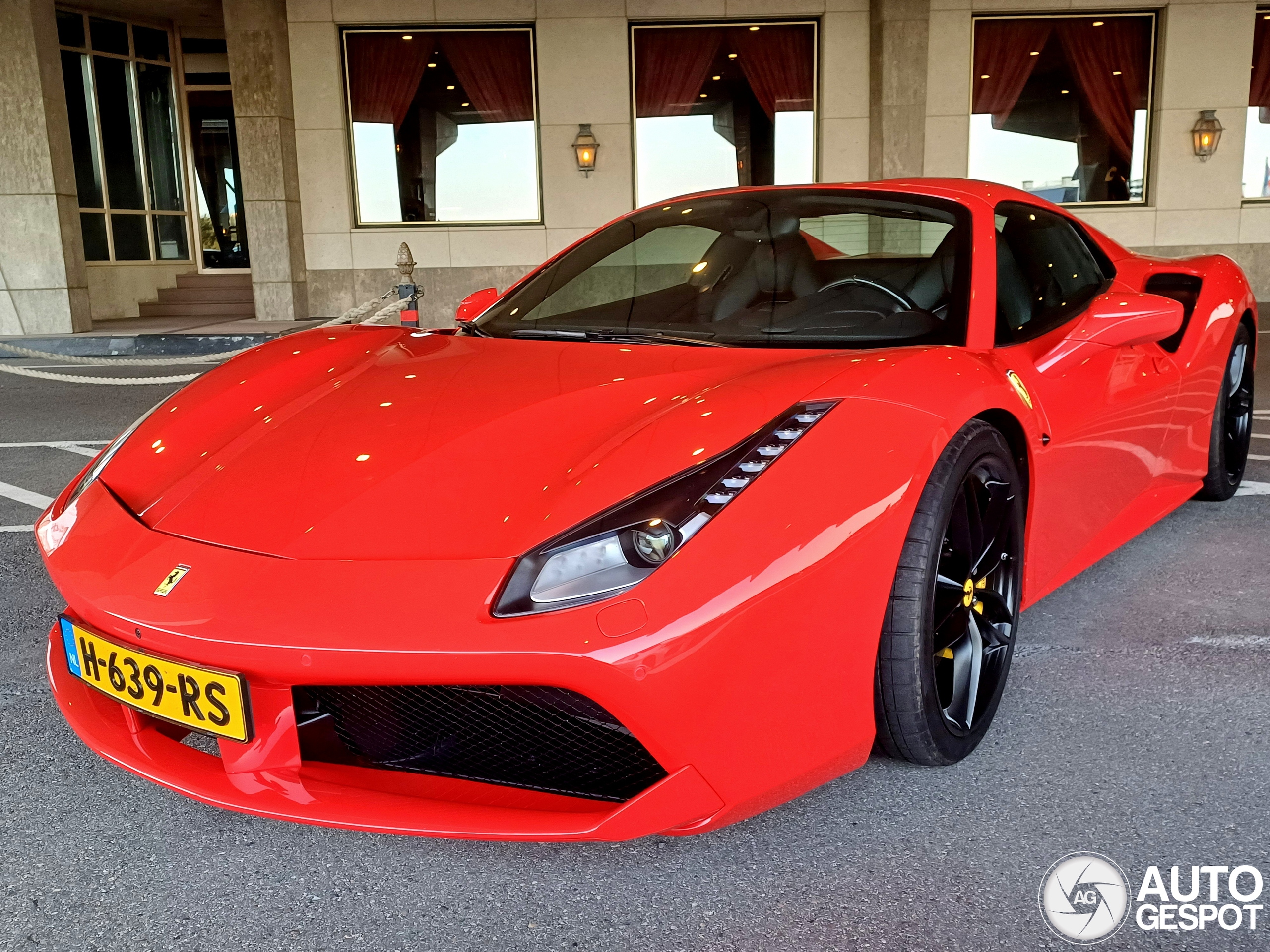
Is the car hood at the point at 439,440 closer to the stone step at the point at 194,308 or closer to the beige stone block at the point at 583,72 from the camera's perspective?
the beige stone block at the point at 583,72

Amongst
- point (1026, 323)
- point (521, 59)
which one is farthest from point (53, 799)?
point (521, 59)

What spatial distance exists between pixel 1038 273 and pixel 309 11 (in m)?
11.3

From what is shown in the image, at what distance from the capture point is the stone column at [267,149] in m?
11.4

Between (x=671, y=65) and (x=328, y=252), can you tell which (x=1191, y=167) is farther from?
(x=328, y=252)

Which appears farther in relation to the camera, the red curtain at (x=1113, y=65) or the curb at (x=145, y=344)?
the red curtain at (x=1113, y=65)

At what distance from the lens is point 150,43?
43.9ft

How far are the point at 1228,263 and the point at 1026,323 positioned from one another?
5.27 feet

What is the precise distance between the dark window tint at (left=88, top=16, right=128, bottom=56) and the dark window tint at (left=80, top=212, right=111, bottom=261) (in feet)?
6.54

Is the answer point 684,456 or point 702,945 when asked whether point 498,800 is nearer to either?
point 702,945

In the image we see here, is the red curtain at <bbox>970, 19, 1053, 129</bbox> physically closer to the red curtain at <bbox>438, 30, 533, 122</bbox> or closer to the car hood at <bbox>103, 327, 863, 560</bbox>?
the red curtain at <bbox>438, 30, 533, 122</bbox>

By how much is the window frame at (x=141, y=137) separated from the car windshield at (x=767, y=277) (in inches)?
469

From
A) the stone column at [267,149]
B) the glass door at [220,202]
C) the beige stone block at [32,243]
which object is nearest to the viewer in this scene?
the beige stone block at [32,243]

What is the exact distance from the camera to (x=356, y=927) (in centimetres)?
144

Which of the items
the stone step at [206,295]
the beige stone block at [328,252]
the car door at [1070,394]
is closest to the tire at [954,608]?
the car door at [1070,394]
